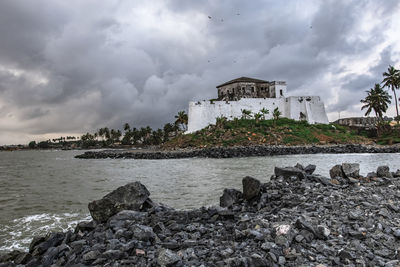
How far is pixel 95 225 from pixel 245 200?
3849mm

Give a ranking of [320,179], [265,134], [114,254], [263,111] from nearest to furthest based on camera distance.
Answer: [114,254] < [320,179] < [265,134] < [263,111]

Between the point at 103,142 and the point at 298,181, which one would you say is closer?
the point at 298,181

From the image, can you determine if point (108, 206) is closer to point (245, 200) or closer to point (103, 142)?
point (245, 200)

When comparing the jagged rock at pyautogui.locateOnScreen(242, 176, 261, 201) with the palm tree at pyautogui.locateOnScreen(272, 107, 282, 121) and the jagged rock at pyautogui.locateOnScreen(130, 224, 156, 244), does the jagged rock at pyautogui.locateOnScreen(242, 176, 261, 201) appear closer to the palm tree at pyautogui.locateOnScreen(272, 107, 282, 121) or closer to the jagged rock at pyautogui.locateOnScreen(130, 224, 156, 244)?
the jagged rock at pyautogui.locateOnScreen(130, 224, 156, 244)

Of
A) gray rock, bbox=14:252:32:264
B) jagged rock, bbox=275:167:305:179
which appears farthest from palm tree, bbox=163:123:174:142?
gray rock, bbox=14:252:32:264

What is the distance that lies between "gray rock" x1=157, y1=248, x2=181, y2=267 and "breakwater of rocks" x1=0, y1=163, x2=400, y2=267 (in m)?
0.01

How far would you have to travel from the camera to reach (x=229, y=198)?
728 centimetres

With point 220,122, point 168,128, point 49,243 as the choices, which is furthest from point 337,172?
point 168,128

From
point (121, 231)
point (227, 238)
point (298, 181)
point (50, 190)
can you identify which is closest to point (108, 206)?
point (121, 231)

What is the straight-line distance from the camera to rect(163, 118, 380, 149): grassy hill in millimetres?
48938

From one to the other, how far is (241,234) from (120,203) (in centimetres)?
326

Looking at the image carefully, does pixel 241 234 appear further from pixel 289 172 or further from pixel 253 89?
pixel 253 89

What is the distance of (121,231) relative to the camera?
16.5 ft

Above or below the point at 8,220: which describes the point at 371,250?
above
